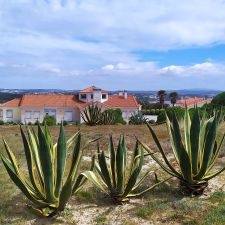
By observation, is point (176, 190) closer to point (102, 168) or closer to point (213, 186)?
point (213, 186)

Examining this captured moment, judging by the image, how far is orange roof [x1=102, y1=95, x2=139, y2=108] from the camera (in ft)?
157

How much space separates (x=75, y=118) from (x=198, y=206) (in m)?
43.8

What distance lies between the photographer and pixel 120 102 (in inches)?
1906

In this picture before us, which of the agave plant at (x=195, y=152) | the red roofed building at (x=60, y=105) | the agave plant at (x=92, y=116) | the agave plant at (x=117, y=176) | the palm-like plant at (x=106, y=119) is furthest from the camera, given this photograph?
the red roofed building at (x=60, y=105)

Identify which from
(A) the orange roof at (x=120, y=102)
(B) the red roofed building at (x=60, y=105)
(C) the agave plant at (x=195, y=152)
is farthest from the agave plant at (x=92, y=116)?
(A) the orange roof at (x=120, y=102)

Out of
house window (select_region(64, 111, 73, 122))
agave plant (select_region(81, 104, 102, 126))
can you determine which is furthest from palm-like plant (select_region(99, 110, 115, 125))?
house window (select_region(64, 111, 73, 122))

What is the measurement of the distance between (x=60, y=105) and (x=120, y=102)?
7.55 meters

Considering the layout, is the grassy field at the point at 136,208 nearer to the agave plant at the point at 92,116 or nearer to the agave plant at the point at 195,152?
the agave plant at the point at 195,152

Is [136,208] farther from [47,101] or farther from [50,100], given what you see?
[50,100]

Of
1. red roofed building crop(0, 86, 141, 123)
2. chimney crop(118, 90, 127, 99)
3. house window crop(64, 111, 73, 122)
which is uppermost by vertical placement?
chimney crop(118, 90, 127, 99)

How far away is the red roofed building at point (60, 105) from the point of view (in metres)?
47.9

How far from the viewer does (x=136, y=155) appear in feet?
17.9

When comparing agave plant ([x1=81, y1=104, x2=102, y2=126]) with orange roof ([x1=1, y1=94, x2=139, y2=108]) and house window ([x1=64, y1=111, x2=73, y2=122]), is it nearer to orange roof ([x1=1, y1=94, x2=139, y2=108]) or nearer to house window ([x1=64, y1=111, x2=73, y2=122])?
orange roof ([x1=1, y1=94, x2=139, y2=108])

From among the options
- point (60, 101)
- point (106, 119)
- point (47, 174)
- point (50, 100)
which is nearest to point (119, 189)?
point (47, 174)
